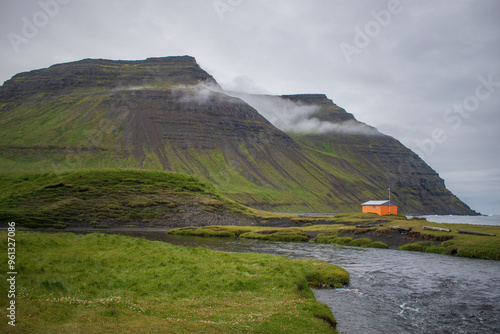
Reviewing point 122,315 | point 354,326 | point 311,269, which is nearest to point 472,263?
point 311,269

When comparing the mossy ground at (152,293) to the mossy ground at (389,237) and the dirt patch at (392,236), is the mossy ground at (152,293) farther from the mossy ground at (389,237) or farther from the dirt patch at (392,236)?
the dirt patch at (392,236)

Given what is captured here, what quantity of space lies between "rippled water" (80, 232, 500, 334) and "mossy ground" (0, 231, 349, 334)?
2999 mm

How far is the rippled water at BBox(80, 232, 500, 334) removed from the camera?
23422 millimetres

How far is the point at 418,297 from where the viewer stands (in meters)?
30.2

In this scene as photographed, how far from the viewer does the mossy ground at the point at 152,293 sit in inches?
594

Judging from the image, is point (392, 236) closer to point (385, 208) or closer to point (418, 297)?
point (385, 208)

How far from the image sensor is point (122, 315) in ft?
52.5

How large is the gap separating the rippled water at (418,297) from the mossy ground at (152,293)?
3.00 m

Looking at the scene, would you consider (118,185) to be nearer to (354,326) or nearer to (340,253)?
(340,253)

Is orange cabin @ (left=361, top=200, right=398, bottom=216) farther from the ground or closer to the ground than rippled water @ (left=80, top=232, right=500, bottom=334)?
farther from the ground

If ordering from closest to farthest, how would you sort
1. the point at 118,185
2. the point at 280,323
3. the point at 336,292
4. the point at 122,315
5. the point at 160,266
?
the point at 122,315, the point at 280,323, the point at 160,266, the point at 336,292, the point at 118,185

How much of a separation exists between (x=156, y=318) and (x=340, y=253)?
46498 mm

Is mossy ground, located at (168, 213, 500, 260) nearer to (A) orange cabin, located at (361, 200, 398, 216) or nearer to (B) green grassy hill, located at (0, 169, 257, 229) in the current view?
(A) orange cabin, located at (361, 200, 398, 216)

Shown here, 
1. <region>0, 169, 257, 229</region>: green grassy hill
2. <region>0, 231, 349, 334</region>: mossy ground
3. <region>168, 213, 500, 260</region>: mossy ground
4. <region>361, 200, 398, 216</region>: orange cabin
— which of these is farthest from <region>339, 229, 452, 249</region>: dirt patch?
<region>0, 169, 257, 229</region>: green grassy hill
